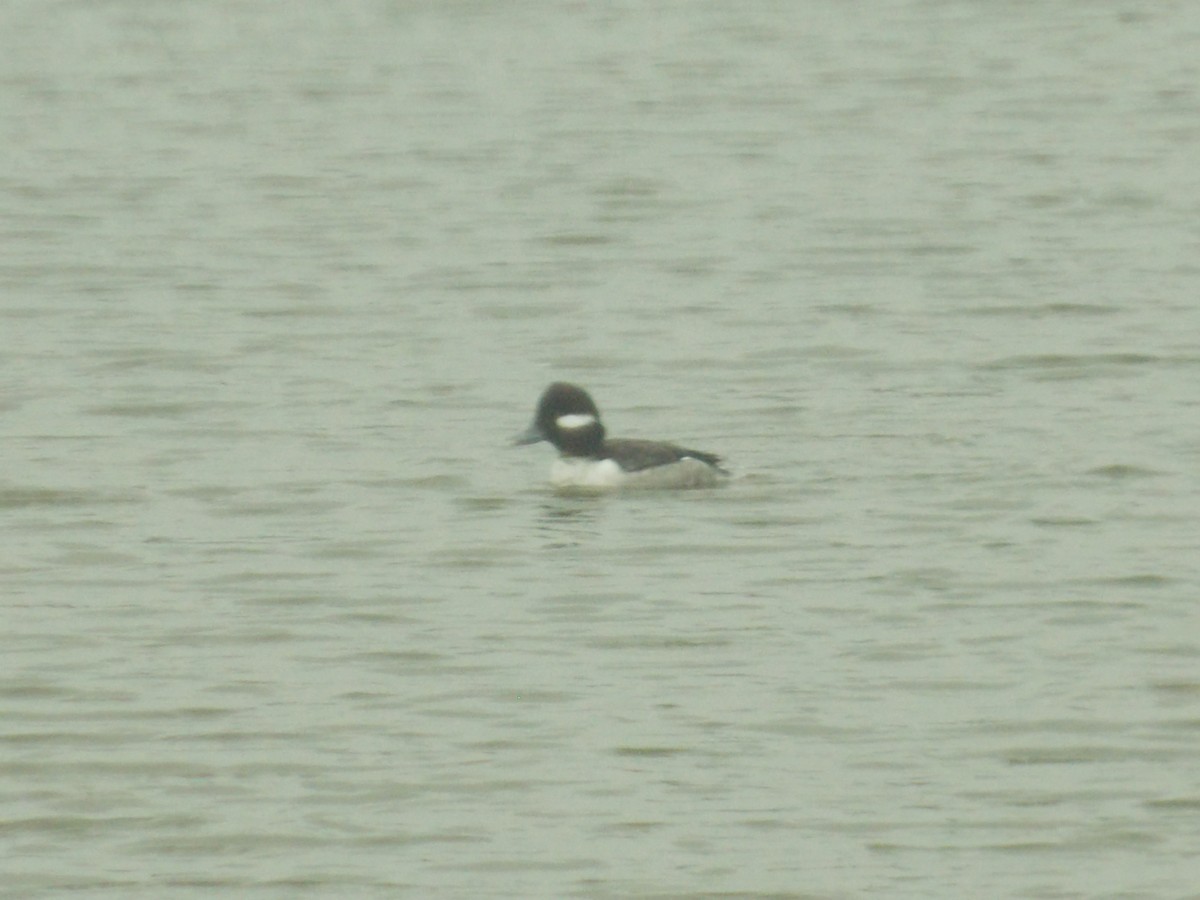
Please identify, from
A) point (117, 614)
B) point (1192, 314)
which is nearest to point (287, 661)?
point (117, 614)

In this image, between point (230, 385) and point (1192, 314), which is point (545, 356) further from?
point (1192, 314)

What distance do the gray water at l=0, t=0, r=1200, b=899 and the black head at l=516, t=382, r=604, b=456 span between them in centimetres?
38

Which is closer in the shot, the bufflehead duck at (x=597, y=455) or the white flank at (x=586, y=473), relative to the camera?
the bufflehead duck at (x=597, y=455)

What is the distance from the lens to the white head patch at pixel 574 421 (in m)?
16.4

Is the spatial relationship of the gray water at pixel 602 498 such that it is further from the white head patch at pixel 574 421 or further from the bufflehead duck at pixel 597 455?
the white head patch at pixel 574 421

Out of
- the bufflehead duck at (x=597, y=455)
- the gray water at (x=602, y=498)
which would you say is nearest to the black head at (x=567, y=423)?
the bufflehead duck at (x=597, y=455)

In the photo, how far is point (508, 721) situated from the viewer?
11852mm

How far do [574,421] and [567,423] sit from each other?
0.13 feet

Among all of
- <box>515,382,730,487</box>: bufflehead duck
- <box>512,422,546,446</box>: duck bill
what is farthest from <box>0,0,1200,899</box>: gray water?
<box>512,422,546,446</box>: duck bill

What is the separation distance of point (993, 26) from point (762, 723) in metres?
27.1

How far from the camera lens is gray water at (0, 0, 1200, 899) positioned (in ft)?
35.1

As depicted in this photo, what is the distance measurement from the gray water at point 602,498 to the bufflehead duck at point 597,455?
147mm

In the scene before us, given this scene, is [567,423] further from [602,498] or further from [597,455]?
[602,498]

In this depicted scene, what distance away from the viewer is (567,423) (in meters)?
16.5
